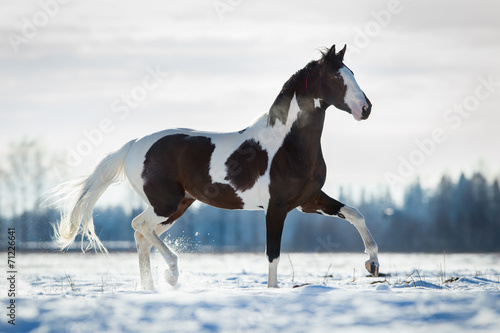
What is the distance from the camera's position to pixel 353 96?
6.85 metres

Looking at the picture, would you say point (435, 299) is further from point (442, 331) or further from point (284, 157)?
point (284, 157)

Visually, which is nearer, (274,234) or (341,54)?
(274,234)

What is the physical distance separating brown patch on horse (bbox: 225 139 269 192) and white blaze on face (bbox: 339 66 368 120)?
1132mm

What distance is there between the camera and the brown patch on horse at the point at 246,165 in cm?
702

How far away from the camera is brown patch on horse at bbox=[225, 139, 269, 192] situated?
7.02m

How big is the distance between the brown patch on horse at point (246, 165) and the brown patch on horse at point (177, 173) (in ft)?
Answer: 1.13

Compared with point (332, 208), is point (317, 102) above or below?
above

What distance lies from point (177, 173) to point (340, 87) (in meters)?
2.33

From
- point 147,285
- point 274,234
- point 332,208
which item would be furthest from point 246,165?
point 147,285

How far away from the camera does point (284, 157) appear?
697cm

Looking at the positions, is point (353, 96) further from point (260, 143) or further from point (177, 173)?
point (177, 173)

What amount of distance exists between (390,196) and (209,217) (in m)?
23.6

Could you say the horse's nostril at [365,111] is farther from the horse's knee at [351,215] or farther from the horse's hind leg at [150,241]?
the horse's hind leg at [150,241]

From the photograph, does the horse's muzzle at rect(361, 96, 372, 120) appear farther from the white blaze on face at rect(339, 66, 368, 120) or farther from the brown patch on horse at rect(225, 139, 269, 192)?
the brown patch on horse at rect(225, 139, 269, 192)
